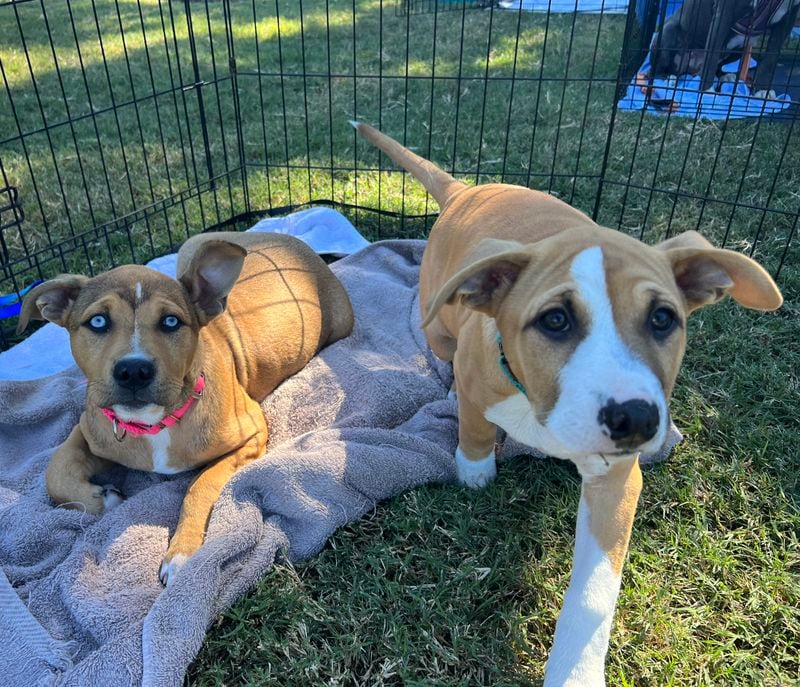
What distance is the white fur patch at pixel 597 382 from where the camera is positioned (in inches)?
80.0

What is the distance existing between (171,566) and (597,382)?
1.83 metres

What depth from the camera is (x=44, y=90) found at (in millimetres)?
8883

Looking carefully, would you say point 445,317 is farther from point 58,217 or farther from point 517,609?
point 58,217

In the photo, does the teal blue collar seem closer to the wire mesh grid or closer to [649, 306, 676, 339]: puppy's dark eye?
→ [649, 306, 676, 339]: puppy's dark eye

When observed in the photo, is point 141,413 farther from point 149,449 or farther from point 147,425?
point 149,449

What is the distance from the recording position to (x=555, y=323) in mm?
2264

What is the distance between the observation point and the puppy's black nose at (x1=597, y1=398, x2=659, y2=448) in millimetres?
1986

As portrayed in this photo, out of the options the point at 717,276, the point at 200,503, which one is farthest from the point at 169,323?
the point at 717,276

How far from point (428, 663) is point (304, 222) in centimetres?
387

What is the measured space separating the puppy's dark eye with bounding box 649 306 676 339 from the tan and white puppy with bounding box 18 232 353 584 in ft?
5.66

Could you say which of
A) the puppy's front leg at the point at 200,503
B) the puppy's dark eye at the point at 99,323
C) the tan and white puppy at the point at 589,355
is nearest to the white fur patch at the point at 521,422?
the tan and white puppy at the point at 589,355

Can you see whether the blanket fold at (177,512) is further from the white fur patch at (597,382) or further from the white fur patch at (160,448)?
the white fur patch at (597,382)

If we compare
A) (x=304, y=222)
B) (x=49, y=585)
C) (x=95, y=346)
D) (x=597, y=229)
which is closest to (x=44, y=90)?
(x=304, y=222)

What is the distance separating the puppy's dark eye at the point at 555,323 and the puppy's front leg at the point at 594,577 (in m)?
0.46
